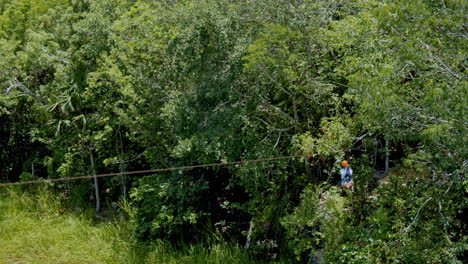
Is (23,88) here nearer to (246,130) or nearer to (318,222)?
(246,130)

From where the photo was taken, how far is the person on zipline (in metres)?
8.18

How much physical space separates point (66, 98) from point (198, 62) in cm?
469

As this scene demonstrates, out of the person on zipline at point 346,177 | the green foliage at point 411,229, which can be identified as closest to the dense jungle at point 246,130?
the green foliage at point 411,229

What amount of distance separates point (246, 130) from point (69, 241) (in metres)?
5.32

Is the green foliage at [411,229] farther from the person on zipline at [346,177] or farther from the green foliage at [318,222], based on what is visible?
the person on zipline at [346,177]

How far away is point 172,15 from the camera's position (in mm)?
9703

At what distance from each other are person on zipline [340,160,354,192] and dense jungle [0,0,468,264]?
14cm

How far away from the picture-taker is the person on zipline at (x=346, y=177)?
818 centimetres

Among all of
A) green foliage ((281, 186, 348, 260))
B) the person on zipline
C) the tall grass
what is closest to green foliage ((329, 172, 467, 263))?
green foliage ((281, 186, 348, 260))

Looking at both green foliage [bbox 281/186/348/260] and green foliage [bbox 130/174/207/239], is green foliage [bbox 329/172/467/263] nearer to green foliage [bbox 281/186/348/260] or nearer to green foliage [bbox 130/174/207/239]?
green foliage [bbox 281/186/348/260]

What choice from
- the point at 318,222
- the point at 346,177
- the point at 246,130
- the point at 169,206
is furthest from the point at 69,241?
the point at 346,177

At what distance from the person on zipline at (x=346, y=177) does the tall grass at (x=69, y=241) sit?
7.93 feet

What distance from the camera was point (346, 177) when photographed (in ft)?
27.1

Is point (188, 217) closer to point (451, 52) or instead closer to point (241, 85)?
point (241, 85)
